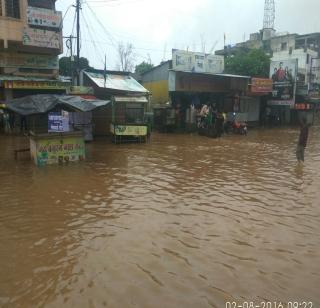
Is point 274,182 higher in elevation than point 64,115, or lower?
lower

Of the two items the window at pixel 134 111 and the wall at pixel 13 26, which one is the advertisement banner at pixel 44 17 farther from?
the window at pixel 134 111

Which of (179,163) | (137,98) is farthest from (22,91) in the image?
(179,163)

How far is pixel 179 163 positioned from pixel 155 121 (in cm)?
1262

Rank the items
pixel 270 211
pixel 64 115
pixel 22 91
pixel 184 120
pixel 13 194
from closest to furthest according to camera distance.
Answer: pixel 270 211 → pixel 13 194 → pixel 64 115 → pixel 22 91 → pixel 184 120

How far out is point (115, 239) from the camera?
579 centimetres

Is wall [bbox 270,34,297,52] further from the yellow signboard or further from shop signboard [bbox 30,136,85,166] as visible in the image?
shop signboard [bbox 30,136,85,166]

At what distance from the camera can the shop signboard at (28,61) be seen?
67.4 feet

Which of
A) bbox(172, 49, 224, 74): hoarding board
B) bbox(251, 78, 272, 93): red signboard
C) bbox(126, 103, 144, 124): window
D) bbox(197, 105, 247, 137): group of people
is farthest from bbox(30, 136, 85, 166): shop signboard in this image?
bbox(251, 78, 272, 93): red signboard

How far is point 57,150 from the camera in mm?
12234

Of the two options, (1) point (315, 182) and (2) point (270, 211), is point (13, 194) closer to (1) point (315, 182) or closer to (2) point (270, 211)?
(2) point (270, 211)

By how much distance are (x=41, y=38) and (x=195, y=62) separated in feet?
39.5

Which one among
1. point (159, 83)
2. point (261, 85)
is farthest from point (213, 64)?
point (159, 83)

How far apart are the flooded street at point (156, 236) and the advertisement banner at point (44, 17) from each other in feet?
38.9

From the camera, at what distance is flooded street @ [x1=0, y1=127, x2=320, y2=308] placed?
426 cm
